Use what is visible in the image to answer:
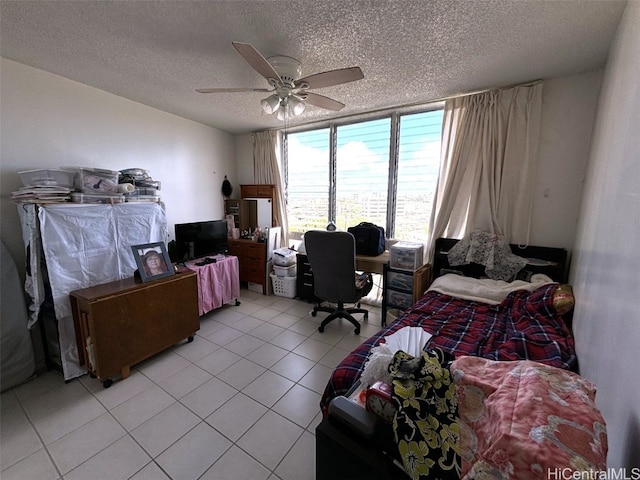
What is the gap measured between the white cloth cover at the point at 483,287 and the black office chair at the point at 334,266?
30.2 inches

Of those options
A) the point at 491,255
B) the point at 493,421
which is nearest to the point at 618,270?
the point at 493,421

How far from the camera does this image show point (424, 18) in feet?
4.86

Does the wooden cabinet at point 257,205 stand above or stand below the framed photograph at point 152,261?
above

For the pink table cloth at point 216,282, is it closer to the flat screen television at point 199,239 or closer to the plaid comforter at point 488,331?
the flat screen television at point 199,239

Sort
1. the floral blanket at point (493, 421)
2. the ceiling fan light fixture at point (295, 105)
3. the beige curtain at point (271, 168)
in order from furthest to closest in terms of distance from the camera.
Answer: the beige curtain at point (271, 168) < the ceiling fan light fixture at point (295, 105) < the floral blanket at point (493, 421)

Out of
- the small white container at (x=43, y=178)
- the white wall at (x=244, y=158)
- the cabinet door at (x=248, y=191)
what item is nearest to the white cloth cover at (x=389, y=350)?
the small white container at (x=43, y=178)

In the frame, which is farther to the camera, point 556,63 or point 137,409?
point 556,63

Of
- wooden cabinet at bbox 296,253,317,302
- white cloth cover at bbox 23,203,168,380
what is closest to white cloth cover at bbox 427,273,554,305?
wooden cabinet at bbox 296,253,317,302

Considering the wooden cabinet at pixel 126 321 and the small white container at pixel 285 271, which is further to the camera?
the small white container at pixel 285 271

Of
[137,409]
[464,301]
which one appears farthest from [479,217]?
[137,409]

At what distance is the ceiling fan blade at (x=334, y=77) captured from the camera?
1.51m

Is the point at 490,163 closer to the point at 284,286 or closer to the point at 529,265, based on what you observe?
the point at 529,265

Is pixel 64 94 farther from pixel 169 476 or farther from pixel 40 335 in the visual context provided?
pixel 169 476

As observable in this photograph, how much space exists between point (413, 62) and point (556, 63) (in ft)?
3.70
